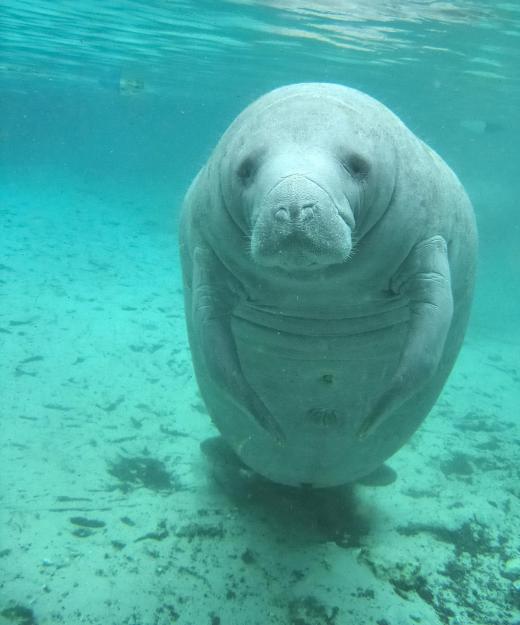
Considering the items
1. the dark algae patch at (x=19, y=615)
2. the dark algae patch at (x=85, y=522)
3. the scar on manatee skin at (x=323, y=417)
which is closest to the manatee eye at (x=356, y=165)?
the scar on manatee skin at (x=323, y=417)

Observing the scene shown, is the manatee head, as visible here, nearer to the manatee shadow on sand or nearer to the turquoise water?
the turquoise water

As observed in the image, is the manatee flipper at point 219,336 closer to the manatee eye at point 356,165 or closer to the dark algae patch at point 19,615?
the manatee eye at point 356,165

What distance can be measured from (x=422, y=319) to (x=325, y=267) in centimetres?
58

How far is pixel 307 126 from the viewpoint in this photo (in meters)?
2.60

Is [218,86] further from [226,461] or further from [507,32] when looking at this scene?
[226,461]

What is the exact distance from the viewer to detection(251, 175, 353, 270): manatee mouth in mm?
2201

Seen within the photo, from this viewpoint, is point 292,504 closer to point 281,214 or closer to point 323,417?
point 323,417

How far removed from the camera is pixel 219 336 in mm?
3223

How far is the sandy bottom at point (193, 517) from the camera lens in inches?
142

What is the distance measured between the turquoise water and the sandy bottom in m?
0.02

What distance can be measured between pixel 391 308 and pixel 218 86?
3355 cm

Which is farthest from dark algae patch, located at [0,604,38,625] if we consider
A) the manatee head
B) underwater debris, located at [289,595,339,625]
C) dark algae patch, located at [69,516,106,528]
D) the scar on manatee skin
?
the manatee head

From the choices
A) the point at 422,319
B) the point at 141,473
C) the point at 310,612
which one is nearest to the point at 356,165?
the point at 422,319

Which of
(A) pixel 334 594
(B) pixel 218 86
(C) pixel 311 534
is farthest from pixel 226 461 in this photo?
(B) pixel 218 86
